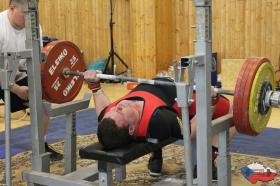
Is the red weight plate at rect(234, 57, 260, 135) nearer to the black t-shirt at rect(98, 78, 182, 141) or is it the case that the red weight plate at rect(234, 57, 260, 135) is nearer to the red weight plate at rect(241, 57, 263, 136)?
the red weight plate at rect(241, 57, 263, 136)

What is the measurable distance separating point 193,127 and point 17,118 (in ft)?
9.77

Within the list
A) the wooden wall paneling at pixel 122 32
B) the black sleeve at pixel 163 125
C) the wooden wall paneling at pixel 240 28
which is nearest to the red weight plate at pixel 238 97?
the black sleeve at pixel 163 125

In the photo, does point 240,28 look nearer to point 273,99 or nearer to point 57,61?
point 57,61

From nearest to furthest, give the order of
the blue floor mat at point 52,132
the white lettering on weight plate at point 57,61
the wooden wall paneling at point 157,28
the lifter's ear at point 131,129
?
the lifter's ear at point 131,129 → the white lettering on weight plate at point 57,61 → the blue floor mat at point 52,132 → the wooden wall paneling at point 157,28

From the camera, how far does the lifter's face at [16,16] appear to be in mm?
3115

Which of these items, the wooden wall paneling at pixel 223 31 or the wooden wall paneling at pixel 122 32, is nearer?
the wooden wall paneling at pixel 223 31

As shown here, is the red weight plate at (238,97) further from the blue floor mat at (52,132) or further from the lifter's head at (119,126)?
the blue floor mat at (52,132)

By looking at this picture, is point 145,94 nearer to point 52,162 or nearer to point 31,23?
point 31,23

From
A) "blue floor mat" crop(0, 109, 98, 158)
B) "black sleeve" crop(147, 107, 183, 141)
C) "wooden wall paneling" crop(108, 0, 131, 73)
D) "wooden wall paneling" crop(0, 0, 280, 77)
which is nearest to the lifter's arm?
"black sleeve" crop(147, 107, 183, 141)

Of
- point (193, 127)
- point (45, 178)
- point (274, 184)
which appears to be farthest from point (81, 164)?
point (274, 184)

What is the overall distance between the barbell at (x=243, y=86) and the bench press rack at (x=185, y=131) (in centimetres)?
13

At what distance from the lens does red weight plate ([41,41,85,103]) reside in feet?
9.43

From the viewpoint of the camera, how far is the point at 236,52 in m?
6.73

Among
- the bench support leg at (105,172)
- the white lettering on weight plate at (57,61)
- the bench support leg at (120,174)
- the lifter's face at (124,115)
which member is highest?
the white lettering on weight plate at (57,61)
